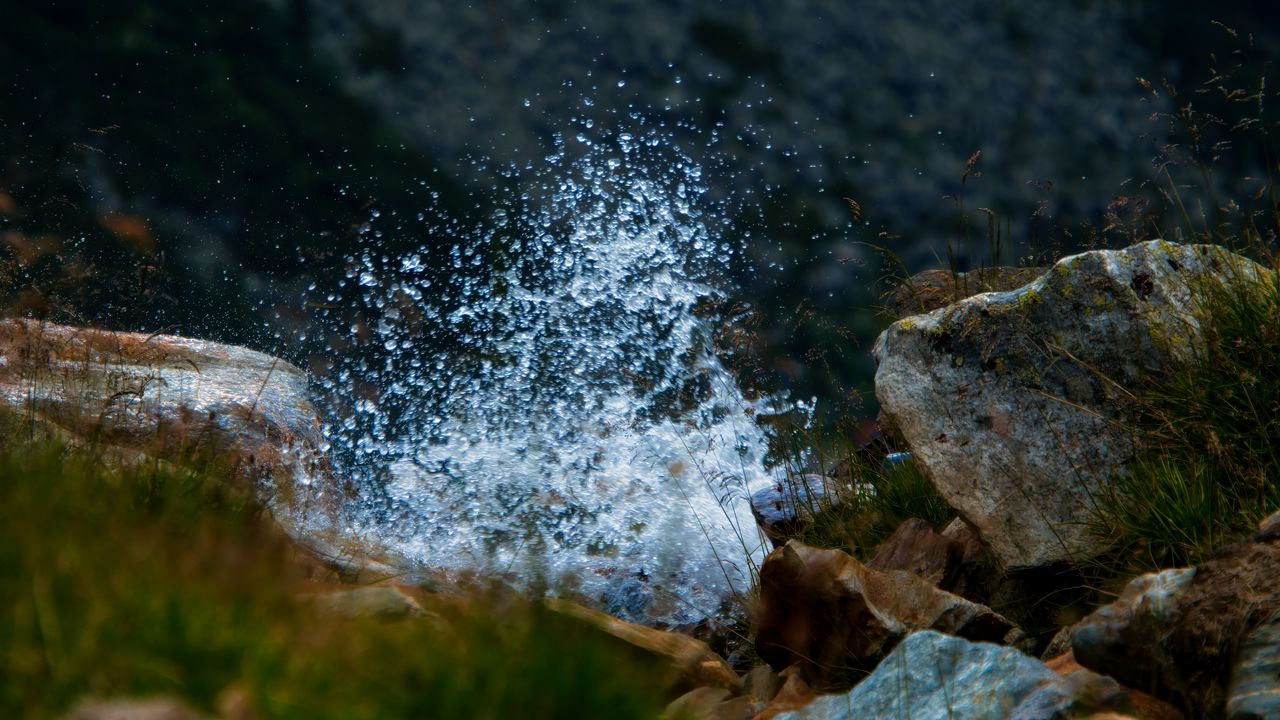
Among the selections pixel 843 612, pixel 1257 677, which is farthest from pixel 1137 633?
pixel 843 612

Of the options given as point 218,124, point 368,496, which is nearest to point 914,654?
point 368,496

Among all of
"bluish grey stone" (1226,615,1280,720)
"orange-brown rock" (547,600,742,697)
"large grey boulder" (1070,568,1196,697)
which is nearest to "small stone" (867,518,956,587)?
"orange-brown rock" (547,600,742,697)

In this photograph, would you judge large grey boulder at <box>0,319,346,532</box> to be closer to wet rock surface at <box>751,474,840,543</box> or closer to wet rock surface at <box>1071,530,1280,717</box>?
wet rock surface at <box>1071,530,1280,717</box>

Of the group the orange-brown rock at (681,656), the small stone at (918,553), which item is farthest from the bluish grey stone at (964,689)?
the small stone at (918,553)

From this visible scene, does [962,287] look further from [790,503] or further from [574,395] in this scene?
[574,395]

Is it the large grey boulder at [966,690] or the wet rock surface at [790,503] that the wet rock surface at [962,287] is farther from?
the large grey boulder at [966,690]

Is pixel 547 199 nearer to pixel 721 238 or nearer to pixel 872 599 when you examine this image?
pixel 721 238
